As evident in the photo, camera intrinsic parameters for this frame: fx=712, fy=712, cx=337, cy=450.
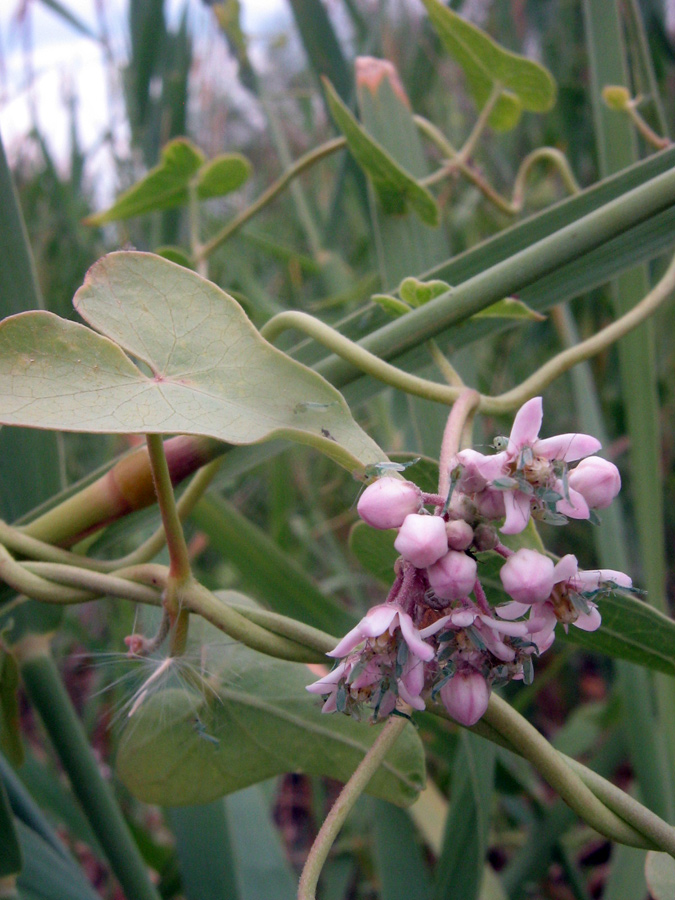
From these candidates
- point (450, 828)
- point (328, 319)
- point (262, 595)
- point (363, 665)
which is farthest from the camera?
point (328, 319)

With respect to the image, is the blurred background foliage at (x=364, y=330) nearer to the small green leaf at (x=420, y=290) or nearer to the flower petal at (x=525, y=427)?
the small green leaf at (x=420, y=290)

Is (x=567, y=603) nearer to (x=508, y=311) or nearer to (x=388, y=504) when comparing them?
(x=388, y=504)

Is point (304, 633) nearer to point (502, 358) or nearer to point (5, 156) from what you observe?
point (5, 156)

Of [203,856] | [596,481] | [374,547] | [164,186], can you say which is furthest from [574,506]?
[164,186]

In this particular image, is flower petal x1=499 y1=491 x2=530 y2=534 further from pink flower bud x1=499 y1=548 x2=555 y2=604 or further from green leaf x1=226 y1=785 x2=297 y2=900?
green leaf x1=226 y1=785 x2=297 y2=900

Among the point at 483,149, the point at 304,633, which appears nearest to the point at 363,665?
the point at 304,633

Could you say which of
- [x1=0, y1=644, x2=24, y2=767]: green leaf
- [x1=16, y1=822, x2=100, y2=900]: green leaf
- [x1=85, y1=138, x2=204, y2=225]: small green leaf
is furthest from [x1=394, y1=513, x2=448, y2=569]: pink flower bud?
[x1=85, y1=138, x2=204, y2=225]: small green leaf
